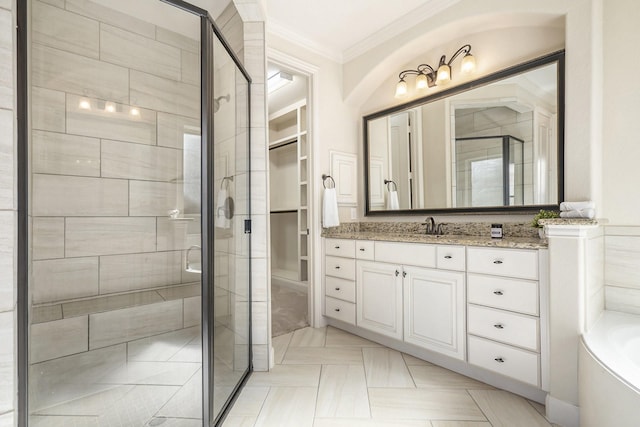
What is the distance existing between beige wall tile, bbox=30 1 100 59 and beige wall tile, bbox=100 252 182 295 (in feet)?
3.62

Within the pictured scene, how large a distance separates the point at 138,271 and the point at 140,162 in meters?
0.69

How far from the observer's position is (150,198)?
1792 millimetres

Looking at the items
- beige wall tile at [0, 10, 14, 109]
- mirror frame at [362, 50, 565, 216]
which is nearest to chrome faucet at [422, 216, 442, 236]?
mirror frame at [362, 50, 565, 216]

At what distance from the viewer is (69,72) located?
4.79ft

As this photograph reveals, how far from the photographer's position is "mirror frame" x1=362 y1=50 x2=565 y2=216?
1840 mm

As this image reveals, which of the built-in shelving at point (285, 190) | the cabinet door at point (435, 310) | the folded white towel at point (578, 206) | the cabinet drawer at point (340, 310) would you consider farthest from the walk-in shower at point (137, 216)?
the built-in shelving at point (285, 190)

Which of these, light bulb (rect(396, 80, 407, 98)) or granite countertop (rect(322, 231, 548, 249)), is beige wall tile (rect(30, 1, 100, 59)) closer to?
granite countertop (rect(322, 231, 548, 249))

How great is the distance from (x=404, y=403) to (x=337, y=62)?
3002mm

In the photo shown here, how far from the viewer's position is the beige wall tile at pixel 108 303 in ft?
4.78

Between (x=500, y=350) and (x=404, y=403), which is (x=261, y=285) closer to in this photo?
(x=404, y=403)

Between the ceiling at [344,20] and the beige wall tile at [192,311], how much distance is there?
2274 millimetres

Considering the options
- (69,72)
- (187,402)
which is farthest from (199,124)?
(187,402)

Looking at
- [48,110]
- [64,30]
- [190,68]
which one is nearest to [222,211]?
[190,68]

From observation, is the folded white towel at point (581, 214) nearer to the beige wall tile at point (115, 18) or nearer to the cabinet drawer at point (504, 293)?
the cabinet drawer at point (504, 293)
